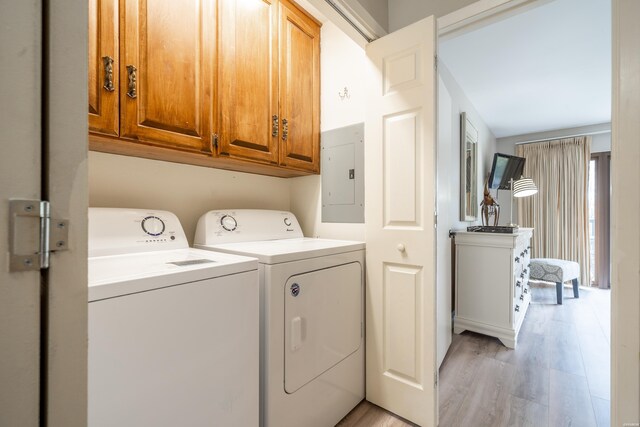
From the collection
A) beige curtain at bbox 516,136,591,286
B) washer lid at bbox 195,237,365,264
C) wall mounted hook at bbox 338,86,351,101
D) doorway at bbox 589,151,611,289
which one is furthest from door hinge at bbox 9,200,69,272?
doorway at bbox 589,151,611,289

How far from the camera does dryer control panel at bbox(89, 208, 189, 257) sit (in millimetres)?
1181

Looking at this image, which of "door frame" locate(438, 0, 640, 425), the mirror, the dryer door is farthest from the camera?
the mirror

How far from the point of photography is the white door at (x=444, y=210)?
215 centimetres

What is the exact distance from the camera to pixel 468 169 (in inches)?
128

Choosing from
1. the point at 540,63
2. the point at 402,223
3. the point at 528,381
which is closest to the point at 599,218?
the point at 540,63

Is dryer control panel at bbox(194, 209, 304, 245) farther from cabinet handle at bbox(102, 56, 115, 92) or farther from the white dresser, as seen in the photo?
the white dresser

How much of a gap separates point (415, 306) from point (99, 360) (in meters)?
1.34

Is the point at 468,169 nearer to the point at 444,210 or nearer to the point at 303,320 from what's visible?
the point at 444,210

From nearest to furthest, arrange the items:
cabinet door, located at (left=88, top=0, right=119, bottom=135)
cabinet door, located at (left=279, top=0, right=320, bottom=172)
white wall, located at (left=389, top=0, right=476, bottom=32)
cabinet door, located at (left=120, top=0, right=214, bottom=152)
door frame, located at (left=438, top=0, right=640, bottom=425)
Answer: door frame, located at (left=438, top=0, right=640, bottom=425), cabinet door, located at (left=88, top=0, right=119, bottom=135), cabinet door, located at (left=120, top=0, right=214, bottom=152), white wall, located at (left=389, top=0, right=476, bottom=32), cabinet door, located at (left=279, top=0, right=320, bottom=172)

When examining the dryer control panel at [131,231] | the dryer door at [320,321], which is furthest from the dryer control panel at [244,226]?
the dryer door at [320,321]

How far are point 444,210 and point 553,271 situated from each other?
228 centimetres

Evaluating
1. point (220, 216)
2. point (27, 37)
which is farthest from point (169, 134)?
point (27, 37)

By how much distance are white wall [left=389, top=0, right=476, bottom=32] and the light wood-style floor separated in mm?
2172

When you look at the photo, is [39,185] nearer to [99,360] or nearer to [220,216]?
[99,360]
